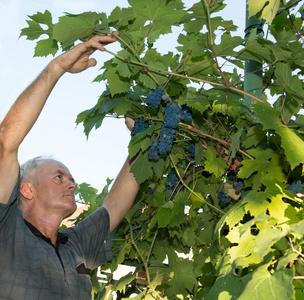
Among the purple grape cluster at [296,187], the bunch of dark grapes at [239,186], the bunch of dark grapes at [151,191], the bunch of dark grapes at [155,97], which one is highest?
the bunch of dark grapes at [155,97]

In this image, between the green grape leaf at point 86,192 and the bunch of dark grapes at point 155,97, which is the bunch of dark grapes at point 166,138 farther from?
the green grape leaf at point 86,192

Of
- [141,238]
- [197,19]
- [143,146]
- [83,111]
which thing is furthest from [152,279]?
[197,19]

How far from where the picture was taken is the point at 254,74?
216 centimetres

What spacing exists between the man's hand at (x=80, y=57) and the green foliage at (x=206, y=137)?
5 cm

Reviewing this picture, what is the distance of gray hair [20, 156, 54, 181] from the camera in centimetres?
293

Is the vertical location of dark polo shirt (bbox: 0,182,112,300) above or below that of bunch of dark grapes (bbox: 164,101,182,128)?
below

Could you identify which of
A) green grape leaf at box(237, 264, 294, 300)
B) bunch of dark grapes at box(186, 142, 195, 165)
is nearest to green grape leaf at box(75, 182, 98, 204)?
bunch of dark grapes at box(186, 142, 195, 165)

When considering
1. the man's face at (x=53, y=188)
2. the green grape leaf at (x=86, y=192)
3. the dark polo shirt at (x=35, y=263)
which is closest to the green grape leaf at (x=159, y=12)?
the dark polo shirt at (x=35, y=263)

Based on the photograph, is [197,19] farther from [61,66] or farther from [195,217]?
[195,217]

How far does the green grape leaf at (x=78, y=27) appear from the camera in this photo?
1.78 m

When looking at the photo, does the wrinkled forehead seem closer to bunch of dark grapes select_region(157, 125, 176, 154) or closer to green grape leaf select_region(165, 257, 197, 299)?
green grape leaf select_region(165, 257, 197, 299)

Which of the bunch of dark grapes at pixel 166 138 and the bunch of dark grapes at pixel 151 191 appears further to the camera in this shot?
the bunch of dark grapes at pixel 151 191

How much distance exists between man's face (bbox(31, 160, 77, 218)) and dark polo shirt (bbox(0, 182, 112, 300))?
0.17 metres

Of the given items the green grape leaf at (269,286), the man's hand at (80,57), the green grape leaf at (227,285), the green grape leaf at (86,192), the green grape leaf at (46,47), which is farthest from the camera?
the green grape leaf at (86,192)
